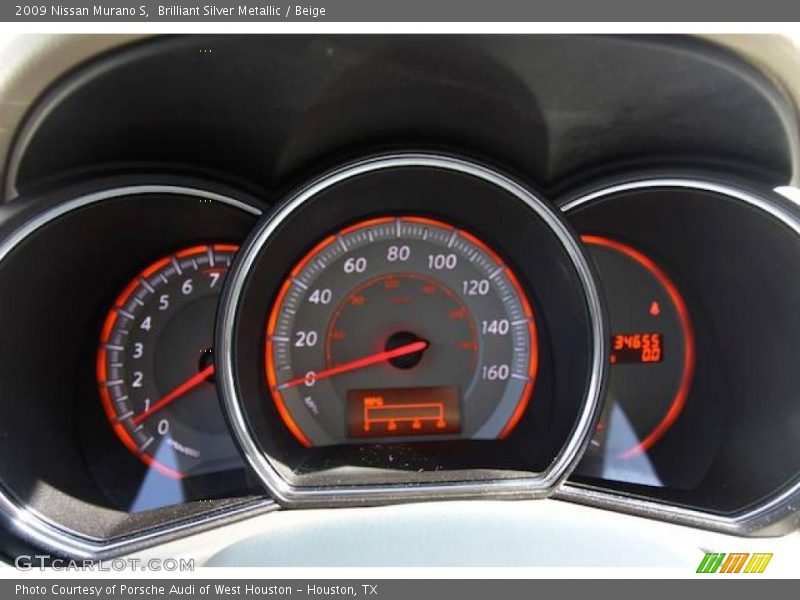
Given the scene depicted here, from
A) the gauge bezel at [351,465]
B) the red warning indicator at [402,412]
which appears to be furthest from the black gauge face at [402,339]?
the gauge bezel at [351,465]

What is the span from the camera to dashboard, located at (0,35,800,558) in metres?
1.62

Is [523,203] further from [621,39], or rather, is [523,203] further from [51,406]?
[51,406]

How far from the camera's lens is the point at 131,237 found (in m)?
1.97

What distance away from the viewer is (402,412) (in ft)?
6.61

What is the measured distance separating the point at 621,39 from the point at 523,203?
0.42m

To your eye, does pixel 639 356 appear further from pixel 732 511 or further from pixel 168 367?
pixel 168 367

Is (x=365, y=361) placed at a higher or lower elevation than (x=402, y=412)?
higher

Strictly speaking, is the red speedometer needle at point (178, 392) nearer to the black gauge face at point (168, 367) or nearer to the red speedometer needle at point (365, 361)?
the black gauge face at point (168, 367)

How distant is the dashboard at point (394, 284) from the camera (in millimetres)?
1616

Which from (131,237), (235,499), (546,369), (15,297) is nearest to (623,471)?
(546,369)

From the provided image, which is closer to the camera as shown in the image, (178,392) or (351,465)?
(351,465)

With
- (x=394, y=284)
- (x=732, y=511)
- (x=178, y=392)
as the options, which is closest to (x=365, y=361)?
(x=394, y=284)

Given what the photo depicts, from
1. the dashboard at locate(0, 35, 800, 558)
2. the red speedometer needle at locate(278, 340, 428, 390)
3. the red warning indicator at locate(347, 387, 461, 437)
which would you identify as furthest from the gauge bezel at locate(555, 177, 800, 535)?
the red speedometer needle at locate(278, 340, 428, 390)

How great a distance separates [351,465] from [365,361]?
0.29m
